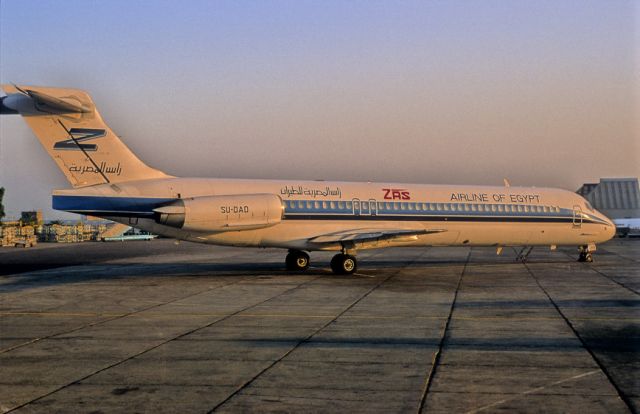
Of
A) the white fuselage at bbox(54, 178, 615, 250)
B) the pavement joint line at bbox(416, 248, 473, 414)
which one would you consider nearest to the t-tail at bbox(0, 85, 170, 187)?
the white fuselage at bbox(54, 178, 615, 250)

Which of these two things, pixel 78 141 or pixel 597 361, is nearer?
pixel 597 361

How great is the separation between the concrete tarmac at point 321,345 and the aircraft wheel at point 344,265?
2.17m

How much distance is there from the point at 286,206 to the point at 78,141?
278 inches

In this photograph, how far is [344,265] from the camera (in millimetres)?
23344

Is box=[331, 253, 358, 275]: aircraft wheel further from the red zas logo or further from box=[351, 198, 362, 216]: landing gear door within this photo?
the red zas logo

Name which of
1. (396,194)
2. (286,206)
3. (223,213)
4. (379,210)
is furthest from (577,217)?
(223,213)

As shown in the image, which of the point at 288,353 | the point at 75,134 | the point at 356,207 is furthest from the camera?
the point at 356,207

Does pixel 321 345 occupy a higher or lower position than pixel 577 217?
lower

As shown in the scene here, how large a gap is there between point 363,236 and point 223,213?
15.7 ft

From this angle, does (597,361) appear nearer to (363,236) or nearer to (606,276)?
(363,236)

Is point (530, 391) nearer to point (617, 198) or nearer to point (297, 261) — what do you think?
point (297, 261)

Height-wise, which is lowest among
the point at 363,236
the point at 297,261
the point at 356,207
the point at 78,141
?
the point at 297,261

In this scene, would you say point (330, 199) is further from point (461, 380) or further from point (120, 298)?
point (461, 380)

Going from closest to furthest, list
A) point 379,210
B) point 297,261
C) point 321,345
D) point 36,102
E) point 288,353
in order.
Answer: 1. point 288,353
2. point 321,345
3. point 36,102
4. point 379,210
5. point 297,261
